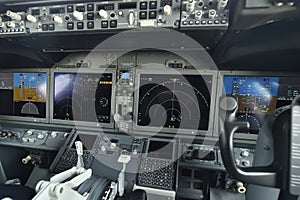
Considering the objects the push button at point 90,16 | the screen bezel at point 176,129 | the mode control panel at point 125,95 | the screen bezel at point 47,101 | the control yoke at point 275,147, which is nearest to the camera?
the control yoke at point 275,147

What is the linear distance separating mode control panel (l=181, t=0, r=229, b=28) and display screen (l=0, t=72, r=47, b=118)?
1.61 meters

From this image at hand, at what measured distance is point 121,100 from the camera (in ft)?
5.93

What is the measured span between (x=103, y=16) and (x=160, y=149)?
1103mm

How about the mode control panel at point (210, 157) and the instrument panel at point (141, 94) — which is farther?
the instrument panel at point (141, 94)

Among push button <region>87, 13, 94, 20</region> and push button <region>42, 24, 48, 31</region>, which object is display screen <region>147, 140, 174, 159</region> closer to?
push button <region>87, 13, 94, 20</region>

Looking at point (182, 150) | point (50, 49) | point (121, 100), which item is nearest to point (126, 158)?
point (182, 150)

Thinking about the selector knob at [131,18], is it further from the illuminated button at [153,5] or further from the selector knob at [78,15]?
the selector knob at [78,15]

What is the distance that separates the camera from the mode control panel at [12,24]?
1.36m

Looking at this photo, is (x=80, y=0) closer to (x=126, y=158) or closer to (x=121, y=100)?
(x=121, y=100)

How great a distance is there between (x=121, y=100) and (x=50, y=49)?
0.86 m

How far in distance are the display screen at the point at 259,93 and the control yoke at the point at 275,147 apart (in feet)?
3.02

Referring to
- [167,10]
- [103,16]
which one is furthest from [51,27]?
[167,10]

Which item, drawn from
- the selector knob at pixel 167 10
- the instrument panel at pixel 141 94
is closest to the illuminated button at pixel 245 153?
the instrument panel at pixel 141 94

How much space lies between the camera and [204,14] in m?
1.12
